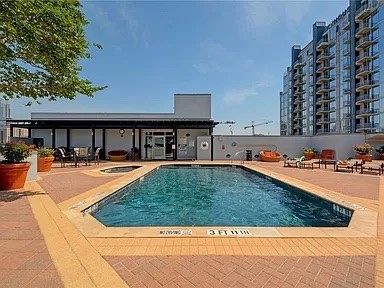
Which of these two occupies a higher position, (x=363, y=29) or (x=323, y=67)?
(x=363, y=29)

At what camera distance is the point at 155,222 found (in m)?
5.80

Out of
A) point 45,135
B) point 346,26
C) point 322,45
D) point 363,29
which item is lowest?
point 45,135

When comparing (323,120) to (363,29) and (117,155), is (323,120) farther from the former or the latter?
(117,155)

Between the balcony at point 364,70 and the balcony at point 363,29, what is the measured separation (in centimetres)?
524

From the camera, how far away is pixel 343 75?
4659 cm

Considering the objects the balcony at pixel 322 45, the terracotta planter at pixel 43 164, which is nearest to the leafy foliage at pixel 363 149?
the terracotta planter at pixel 43 164

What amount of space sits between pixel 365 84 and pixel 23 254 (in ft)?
157

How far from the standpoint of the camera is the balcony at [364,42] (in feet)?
132

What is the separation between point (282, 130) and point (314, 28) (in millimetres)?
28213

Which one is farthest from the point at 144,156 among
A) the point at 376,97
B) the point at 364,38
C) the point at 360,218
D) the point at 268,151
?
the point at 364,38

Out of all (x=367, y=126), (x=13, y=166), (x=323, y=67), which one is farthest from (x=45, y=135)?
(x=323, y=67)

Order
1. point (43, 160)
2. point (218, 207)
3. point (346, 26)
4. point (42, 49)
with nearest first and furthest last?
point (42, 49)
point (218, 207)
point (43, 160)
point (346, 26)

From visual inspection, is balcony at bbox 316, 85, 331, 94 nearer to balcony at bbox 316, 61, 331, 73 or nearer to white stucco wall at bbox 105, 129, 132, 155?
balcony at bbox 316, 61, 331, 73

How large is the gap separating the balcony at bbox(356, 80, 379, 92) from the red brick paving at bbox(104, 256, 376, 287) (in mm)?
44461
